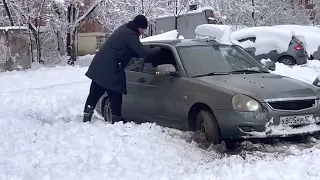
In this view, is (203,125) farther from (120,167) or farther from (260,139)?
(120,167)

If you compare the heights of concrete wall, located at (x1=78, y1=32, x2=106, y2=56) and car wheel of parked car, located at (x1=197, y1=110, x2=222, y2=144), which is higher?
car wheel of parked car, located at (x1=197, y1=110, x2=222, y2=144)

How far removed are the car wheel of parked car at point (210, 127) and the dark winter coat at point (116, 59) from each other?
1551 millimetres

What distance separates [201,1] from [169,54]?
18.5m

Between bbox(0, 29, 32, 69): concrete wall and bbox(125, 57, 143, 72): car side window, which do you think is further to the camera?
bbox(0, 29, 32, 69): concrete wall

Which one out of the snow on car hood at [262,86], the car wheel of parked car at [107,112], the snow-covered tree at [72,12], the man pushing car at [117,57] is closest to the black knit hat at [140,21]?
the man pushing car at [117,57]

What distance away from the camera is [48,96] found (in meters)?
11.3

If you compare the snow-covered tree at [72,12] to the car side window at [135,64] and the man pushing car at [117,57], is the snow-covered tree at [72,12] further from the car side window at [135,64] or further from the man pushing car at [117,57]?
the man pushing car at [117,57]

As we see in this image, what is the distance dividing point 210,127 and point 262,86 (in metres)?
0.83

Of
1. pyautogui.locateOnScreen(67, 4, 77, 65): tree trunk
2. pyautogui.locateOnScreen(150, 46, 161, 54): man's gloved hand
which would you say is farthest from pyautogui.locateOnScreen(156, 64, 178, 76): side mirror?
pyautogui.locateOnScreen(67, 4, 77, 65): tree trunk

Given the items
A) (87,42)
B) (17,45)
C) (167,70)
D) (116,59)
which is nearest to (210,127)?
(167,70)

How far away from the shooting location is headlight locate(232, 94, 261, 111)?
6.14 meters

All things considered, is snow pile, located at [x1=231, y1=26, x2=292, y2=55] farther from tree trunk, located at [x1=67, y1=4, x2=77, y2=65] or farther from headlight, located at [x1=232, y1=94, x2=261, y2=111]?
headlight, located at [x1=232, y1=94, x2=261, y2=111]

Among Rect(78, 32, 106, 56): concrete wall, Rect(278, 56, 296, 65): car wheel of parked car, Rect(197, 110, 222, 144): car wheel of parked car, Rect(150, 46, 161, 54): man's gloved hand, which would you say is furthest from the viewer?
Rect(78, 32, 106, 56): concrete wall

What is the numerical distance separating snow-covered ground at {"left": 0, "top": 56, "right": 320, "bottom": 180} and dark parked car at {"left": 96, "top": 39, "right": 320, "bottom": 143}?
0.97ft
